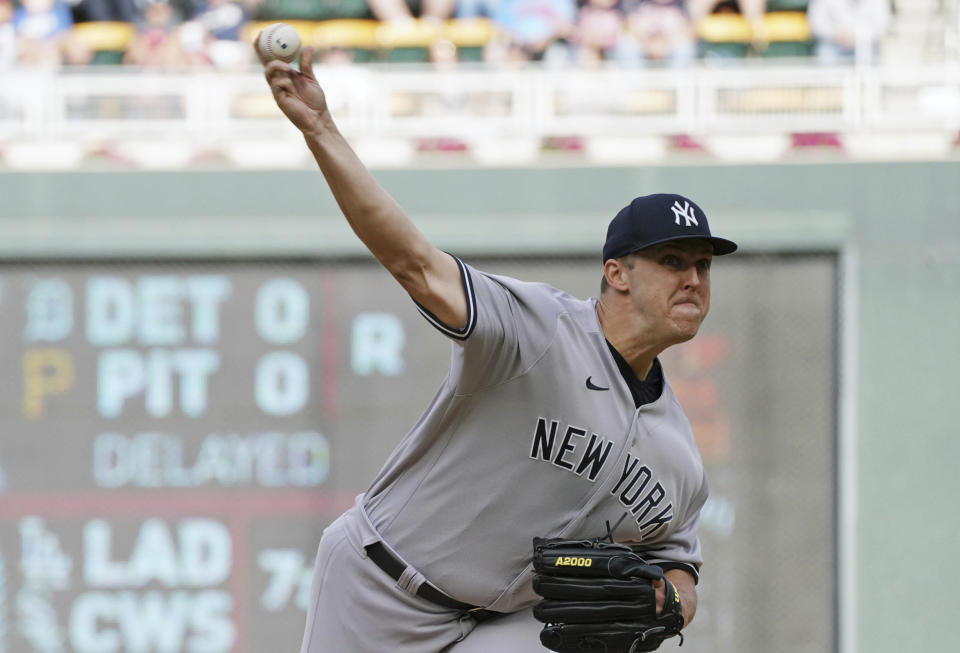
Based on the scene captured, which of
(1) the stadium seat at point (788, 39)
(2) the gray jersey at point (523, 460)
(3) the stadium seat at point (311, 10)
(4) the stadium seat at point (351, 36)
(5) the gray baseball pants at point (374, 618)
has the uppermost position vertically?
(3) the stadium seat at point (311, 10)

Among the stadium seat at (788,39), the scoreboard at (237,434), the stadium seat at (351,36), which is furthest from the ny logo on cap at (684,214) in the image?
the stadium seat at (351,36)

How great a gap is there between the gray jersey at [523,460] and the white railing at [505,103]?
15.3 ft

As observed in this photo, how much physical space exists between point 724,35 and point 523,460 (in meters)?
5.70

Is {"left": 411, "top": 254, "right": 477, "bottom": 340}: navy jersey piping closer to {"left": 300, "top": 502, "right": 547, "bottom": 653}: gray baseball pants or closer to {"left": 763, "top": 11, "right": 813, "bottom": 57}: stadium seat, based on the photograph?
{"left": 300, "top": 502, "right": 547, "bottom": 653}: gray baseball pants

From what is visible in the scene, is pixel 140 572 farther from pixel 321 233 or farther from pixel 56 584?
pixel 321 233

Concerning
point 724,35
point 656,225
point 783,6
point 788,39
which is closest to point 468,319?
point 656,225

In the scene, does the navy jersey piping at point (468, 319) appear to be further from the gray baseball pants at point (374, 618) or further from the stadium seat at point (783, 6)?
the stadium seat at point (783, 6)

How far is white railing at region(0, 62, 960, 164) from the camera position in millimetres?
7461

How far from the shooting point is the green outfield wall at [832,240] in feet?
22.8

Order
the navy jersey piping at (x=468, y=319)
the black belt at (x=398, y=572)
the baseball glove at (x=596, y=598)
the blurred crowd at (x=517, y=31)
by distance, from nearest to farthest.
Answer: the navy jersey piping at (x=468, y=319), the baseball glove at (x=596, y=598), the black belt at (x=398, y=572), the blurred crowd at (x=517, y=31)

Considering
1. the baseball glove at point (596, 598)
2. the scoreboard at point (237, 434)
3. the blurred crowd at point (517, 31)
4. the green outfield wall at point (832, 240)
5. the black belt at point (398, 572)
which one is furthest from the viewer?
the blurred crowd at point (517, 31)

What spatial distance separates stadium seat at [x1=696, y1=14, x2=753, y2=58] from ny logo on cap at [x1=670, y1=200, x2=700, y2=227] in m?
5.29

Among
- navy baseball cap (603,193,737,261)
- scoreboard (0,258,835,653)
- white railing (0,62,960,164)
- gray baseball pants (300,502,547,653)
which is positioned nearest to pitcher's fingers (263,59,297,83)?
navy baseball cap (603,193,737,261)

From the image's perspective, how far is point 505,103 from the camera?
7555 millimetres
